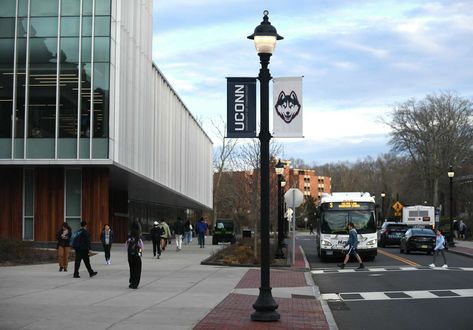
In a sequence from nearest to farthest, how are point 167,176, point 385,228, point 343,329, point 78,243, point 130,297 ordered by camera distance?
point 343,329 < point 130,297 < point 78,243 < point 385,228 < point 167,176

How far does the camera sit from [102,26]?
35562 millimetres

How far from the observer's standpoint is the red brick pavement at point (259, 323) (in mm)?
10727

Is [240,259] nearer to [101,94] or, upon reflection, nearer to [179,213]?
[101,94]

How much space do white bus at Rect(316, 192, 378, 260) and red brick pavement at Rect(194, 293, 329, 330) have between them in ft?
48.3

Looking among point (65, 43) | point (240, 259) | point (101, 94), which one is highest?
point (65, 43)

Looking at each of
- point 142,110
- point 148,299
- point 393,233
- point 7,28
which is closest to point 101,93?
point 7,28

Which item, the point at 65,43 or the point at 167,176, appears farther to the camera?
the point at 167,176

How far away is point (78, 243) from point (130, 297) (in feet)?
18.5


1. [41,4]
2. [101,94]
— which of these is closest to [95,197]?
[101,94]

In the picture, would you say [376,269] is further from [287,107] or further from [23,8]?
[23,8]

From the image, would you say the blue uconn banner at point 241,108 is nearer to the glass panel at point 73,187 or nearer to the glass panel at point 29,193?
the glass panel at point 73,187

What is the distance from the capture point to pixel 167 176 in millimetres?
54719

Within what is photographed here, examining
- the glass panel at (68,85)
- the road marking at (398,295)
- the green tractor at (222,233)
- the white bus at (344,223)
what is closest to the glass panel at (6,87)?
the glass panel at (68,85)

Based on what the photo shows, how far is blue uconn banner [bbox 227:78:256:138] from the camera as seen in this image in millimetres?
12359
